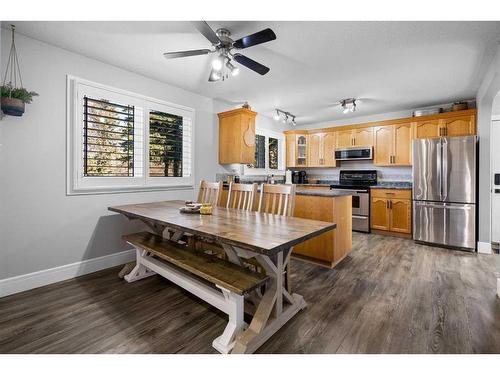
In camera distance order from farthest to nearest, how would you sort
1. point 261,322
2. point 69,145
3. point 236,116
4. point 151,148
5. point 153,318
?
point 236,116 < point 151,148 < point 69,145 < point 153,318 < point 261,322

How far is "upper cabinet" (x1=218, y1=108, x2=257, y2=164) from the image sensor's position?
4137 mm

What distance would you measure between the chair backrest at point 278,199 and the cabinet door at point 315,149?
3.57 m

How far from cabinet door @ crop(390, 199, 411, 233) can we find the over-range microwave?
3.44 feet

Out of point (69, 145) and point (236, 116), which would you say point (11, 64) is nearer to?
point (69, 145)

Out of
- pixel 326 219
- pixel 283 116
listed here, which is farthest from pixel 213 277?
pixel 283 116

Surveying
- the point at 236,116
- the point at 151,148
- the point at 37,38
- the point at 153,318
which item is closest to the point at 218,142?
the point at 236,116

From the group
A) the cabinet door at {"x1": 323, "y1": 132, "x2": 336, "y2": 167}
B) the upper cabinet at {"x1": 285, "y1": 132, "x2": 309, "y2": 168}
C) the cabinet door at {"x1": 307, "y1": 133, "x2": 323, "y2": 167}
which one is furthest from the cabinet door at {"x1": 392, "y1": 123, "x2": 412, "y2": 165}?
the upper cabinet at {"x1": 285, "y1": 132, "x2": 309, "y2": 168}

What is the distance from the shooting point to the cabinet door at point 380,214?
4.57m

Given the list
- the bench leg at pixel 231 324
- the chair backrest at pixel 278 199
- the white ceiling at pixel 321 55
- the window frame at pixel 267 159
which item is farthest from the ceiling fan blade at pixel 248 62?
the window frame at pixel 267 159

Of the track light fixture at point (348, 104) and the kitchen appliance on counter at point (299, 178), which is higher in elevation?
the track light fixture at point (348, 104)

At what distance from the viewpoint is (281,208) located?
94.3 inches

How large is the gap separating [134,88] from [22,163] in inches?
58.8

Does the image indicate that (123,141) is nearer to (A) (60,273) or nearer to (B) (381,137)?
(A) (60,273)

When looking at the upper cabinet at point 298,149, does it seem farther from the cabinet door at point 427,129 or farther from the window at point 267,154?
the cabinet door at point 427,129
